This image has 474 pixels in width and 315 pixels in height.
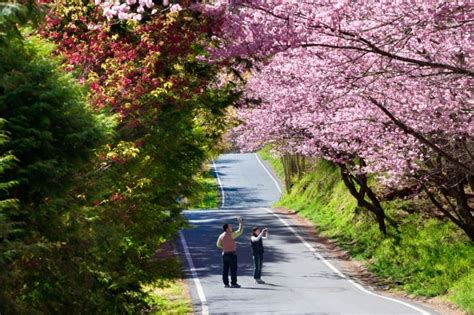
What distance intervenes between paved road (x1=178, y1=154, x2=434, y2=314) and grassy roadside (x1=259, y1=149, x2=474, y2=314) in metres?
1.14

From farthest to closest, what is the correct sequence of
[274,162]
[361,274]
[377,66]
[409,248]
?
[274,162] < [409,248] < [361,274] < [377,66]

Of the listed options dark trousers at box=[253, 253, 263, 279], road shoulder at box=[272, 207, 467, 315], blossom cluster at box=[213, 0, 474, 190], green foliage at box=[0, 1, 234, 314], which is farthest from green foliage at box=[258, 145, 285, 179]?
green foliage at box=[0, 1, 234, 314]

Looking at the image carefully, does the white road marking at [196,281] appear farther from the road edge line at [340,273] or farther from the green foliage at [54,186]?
the green foliage at [54,186]

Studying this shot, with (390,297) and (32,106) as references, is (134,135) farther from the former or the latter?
(390,297)

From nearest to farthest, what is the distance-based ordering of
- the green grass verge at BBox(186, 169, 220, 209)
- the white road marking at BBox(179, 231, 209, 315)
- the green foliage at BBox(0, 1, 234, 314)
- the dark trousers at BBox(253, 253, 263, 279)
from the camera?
the green foliage at BBox(0, 1, 234, 314) → the white road marking at BBox(179, 231, 209, 315) → the dark trousers at BBox(253, 253, 263, 279) → the green grass verge at BBox(186, 169, 220, 209)

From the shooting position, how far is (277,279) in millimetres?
23719

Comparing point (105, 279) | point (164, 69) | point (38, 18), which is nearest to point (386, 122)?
point (164, 69)

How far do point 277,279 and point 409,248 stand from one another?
4318mm

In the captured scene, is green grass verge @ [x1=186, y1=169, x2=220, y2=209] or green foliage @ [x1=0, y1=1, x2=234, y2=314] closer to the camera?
green foliage @ [x1=0, y1=1, x2=234, y2=314]

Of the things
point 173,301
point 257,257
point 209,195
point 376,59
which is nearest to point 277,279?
point 257,257

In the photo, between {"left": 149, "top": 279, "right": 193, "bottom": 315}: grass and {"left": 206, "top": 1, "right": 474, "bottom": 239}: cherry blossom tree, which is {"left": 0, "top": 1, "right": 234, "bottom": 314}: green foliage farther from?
{"left": 149, "top": 279, "right": 193, "bottom": 315}: grass

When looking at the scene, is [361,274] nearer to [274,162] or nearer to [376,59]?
[376,59]

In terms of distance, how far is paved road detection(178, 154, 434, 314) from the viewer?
18516 millimetres

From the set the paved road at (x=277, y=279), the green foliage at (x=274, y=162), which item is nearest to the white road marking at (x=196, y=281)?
the paved road at (x=277, y=279)
